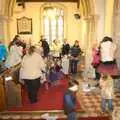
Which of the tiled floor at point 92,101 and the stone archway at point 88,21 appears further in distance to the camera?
the stone archway at point 88,21

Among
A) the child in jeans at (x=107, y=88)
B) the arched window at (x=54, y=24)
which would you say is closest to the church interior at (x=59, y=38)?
the arched window at (x=54, y=24)

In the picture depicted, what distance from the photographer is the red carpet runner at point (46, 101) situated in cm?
831

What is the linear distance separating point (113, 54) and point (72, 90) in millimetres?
3873

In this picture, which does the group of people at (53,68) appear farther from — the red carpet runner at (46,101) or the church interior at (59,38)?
the red carpet runner at (46,101)

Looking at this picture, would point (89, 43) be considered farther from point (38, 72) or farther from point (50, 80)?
point (38, 72)

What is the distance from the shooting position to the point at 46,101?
9.05 meters

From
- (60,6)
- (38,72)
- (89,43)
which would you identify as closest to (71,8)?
(60,6)

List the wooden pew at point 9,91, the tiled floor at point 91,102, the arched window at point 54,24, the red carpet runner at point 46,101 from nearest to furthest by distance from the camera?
the tiled floor at point 91,102 → the wooden pew at point 9,91 → the red carpet runner at point 46,101 → the arched window at point 54,24

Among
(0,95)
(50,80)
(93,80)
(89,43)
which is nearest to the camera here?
(0,95)

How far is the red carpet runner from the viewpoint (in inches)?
327

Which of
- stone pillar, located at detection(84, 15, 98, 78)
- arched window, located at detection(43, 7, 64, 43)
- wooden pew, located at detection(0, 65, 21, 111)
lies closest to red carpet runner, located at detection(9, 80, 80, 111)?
wooden pew, located at detection(0, 65, 21, 111)

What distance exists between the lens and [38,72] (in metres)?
8.54

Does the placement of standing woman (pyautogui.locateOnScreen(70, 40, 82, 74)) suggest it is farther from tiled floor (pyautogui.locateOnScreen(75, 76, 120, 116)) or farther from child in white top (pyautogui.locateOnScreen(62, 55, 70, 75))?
tiled floor (pyautogui.locateOnScreen(75, 76, 120, 116))

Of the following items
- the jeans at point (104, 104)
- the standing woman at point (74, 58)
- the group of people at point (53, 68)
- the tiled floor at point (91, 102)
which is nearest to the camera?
the group of people at point (53, 68)
